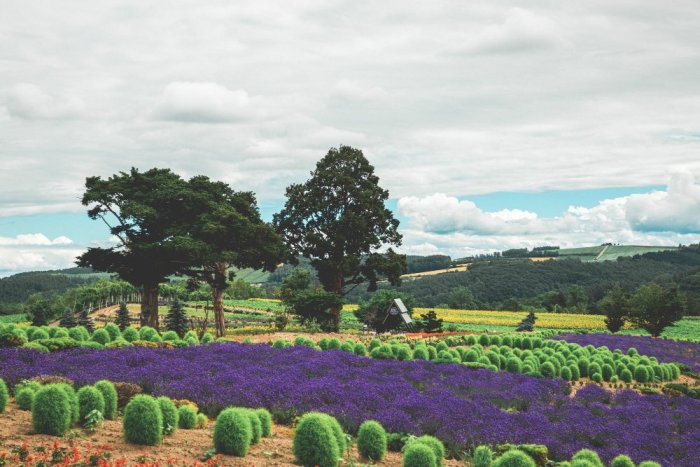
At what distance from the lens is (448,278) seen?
14450 centimetres

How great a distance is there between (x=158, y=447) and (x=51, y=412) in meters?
1.69

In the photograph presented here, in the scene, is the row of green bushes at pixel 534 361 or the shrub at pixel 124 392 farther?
the row of green bushes at pixel 534 361

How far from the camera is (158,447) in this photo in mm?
9227

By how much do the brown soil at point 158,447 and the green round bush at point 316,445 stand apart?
28 centimetres

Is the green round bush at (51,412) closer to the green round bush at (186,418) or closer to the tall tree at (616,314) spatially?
the green round bush at (186,418)

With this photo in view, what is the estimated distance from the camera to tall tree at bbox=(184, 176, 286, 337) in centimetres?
3375

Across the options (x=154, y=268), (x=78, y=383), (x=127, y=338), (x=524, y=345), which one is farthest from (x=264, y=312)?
(x=78, y=383)

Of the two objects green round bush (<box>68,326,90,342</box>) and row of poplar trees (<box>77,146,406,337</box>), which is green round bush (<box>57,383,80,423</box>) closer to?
green round bush (<box>68,326,90,342</box>)

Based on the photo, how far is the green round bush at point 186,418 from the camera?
36.1 feet

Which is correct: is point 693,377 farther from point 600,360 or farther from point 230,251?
point 230,251

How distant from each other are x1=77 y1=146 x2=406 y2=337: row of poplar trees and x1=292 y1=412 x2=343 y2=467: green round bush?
23752 millimetres

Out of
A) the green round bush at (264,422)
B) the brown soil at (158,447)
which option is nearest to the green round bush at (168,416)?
the brown soil at (158,447)

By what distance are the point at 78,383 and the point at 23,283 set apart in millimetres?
185649

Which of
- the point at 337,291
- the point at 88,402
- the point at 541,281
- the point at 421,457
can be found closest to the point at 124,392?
the point at 88,402
